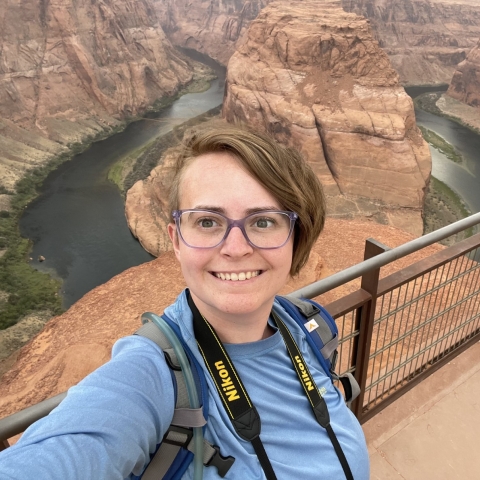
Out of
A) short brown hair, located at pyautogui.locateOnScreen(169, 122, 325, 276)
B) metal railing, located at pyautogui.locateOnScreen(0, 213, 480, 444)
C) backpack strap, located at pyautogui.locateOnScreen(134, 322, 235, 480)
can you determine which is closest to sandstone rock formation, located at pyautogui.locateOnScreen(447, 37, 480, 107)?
metal railing, located at pyautogui.locateOnScreen(0, 213, 480, 444)

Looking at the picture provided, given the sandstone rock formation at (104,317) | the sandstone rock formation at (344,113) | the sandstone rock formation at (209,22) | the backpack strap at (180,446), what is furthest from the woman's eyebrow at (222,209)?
the sandstone rock formation at (209,22)

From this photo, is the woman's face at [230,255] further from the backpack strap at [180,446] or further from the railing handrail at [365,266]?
the railing handrail at [365,266]

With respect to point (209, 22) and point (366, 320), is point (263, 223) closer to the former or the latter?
point (366, 320)

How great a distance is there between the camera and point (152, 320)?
150 centimetres

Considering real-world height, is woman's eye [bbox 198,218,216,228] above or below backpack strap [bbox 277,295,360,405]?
above

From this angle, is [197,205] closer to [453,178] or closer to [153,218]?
[153,218]

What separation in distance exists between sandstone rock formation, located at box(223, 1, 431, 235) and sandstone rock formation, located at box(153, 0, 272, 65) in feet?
181

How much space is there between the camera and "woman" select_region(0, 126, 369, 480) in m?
1.31

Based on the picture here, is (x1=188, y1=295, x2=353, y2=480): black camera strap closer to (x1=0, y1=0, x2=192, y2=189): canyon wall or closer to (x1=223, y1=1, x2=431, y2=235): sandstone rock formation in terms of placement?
(x1=223, y1=1, x2=431, y2=235): sandstone rock formation

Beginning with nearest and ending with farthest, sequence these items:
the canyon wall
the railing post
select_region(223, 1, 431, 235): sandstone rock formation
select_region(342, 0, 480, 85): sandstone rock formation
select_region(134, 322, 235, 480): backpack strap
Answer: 1. select_region(134, 322, 235, 480): backpack strap
2. the railing post
3. select_region(223, 1, 431, 235): sandstone rock formation
4. the canyon wall
5. select_region(342, 0, 480, 85): sandstone rock formation

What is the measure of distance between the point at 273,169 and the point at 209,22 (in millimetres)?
99252

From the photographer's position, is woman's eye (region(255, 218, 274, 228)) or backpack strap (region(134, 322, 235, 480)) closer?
backpack strap (region(134, 322, 235, 480))

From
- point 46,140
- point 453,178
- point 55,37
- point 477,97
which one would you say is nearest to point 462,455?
point 453,178

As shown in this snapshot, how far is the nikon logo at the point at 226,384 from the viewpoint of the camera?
1.41 meters
